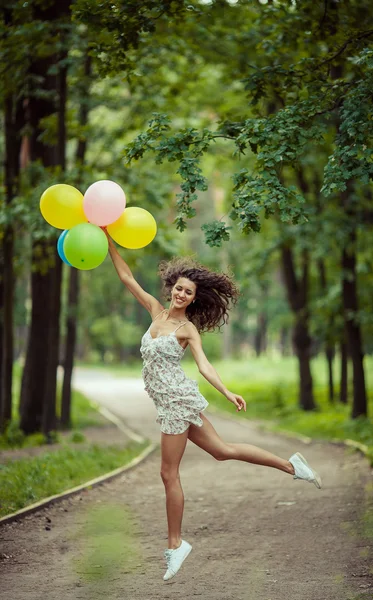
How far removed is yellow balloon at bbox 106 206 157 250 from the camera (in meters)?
6.91

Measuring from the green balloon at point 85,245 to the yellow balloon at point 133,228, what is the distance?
0.33m

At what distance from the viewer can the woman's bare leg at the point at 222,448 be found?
6.12 metres

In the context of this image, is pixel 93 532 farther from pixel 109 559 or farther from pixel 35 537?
pixel 109 559

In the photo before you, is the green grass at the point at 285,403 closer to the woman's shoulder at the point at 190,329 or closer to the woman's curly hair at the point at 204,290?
the woman's curly hair at the point at 204,290

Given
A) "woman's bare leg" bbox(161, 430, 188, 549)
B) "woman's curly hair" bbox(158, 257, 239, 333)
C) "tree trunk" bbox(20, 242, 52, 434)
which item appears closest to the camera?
"woman's bare leg" bbox(161, 430, 188, 549)

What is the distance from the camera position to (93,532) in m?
7.95

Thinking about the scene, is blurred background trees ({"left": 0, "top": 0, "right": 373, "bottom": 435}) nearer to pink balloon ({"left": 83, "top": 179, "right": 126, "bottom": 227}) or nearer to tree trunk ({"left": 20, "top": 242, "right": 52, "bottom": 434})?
tree trunk ({"left": 20, "top": 242, "right": 52, "bottom": 434})

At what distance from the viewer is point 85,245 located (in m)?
6.48

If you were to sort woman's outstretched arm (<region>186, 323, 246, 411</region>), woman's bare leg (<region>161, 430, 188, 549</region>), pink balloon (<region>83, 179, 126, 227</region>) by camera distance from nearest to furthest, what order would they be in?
woman's outstretched arm (<region>186, 323, 246, 411</region>), woman's bare leg (<region>161, 430, 188, 549</region>), pink balloon (<region>83, 179, 126, 227</region>)

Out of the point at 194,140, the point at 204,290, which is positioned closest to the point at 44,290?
the point at 194,140

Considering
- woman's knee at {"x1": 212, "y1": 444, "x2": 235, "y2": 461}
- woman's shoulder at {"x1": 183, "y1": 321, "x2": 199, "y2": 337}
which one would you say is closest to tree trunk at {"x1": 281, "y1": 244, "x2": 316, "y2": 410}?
woman's knee at {"x1": 212, "y1": 444, "x2": 235, "y2": 461}

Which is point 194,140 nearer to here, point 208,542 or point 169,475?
point 169,475

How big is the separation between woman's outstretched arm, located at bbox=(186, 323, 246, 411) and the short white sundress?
0.37 ft

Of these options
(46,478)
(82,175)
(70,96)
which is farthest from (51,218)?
(70,96)
